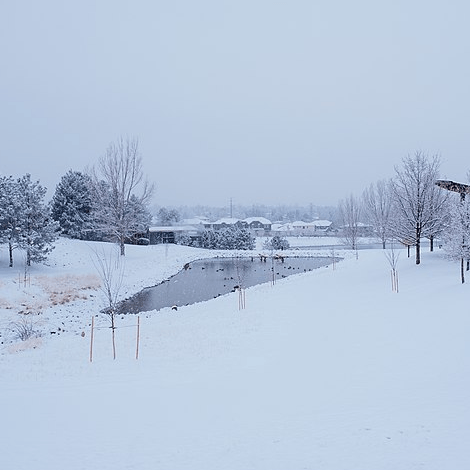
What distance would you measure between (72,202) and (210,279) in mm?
17995

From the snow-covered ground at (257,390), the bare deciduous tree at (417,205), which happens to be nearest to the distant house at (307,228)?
the bare deciduous tree at (417,205)

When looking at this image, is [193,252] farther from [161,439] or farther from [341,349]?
[161,439]

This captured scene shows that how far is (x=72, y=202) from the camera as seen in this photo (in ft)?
138

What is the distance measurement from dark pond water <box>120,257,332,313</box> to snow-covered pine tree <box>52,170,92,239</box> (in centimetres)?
1173

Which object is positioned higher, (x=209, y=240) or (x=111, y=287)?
(x=209, y=240)

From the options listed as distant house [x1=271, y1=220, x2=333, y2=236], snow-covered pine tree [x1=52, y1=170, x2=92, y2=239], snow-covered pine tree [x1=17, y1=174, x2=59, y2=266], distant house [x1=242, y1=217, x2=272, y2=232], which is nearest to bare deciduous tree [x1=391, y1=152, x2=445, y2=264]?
snow-covered pine tree [x1=17, y1=174, x2=59, y2=266]

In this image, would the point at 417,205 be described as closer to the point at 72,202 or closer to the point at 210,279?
the point at 210,279

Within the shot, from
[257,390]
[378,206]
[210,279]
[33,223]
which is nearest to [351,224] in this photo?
[378,206]

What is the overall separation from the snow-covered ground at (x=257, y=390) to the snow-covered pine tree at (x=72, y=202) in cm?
2575

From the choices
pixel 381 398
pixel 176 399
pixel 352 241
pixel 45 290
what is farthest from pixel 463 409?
pixel 352 241

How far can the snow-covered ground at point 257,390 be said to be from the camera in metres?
6.13

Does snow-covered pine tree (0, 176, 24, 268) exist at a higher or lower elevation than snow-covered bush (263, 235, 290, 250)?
higher

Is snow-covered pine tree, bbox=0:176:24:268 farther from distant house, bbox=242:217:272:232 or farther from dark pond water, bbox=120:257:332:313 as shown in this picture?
distant house, bbox=242:217:272:232

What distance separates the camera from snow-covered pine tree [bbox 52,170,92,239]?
41.7 m
